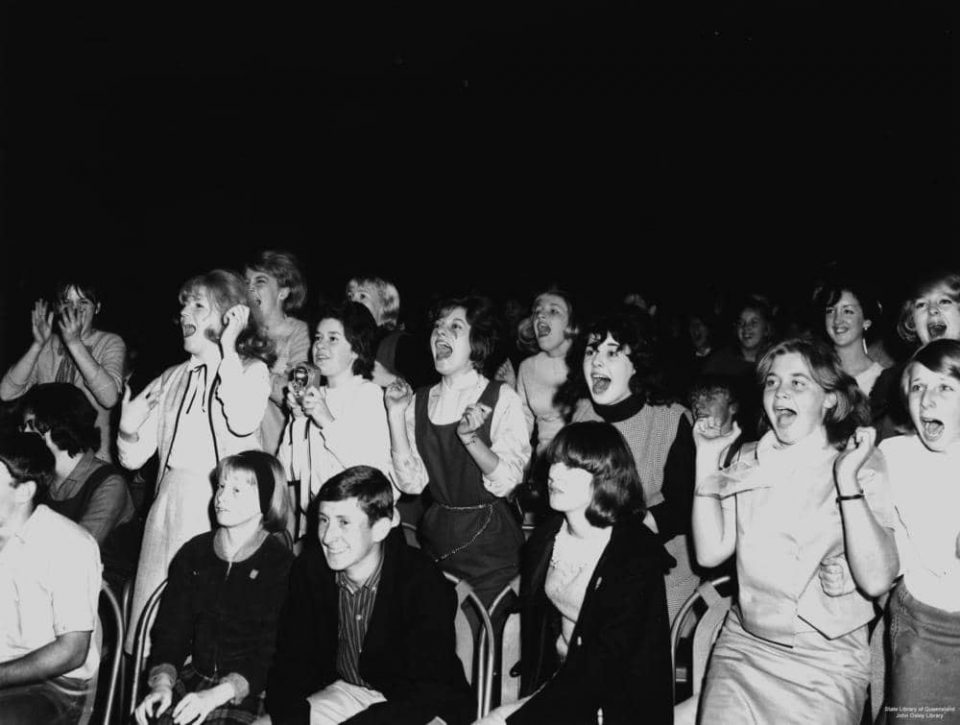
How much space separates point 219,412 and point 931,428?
2.45m

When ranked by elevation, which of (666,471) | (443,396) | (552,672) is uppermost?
(443,396)

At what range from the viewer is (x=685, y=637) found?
3236 mm

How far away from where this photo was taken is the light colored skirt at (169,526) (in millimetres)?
3123

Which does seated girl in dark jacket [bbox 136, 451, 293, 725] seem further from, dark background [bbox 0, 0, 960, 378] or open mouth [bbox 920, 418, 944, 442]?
dark background [bbox 0, 0, 960, 378]

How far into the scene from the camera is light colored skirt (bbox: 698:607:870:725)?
2373mm

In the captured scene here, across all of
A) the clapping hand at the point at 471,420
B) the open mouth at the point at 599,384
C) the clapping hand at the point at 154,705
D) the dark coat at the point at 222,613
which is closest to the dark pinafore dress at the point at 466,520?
the clapping hand at the point at 471,420

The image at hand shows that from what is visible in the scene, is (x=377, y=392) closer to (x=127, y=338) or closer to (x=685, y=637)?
(x=685, y=637)

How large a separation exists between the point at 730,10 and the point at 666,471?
5174 millimetres

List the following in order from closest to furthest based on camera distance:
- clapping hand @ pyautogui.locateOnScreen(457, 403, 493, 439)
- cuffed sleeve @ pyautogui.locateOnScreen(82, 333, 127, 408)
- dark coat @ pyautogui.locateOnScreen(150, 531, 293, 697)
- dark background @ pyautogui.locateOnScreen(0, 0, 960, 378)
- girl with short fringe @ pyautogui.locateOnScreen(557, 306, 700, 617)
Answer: dark coat @ pyautogui.locateOnScreen(150, 531, 293, 697) → girl with short fringe @ pyautogui.locateOnScreen(557, 306, 700, 617) → clapping hand @ pyautogui.locateOnScreen(457, 403, 493, 439) → cuffed sleeve @ pyautogui.locateOnScreen(82, 333, 127, 408) → dark background @ pyautogui.locateOnScreen(0, 0, 960, 378)

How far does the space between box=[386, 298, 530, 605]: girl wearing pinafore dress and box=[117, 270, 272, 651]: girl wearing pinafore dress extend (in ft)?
1.93

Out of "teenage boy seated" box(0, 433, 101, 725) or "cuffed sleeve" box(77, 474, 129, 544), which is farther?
"cuffed sleeve" box(77, 474, 129, 544)

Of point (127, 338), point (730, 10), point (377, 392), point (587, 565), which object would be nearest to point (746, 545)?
point (587, 565)

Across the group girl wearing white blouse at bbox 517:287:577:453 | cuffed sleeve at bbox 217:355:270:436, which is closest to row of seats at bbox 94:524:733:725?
cuffed sleeve at bbox 217:355:270:436

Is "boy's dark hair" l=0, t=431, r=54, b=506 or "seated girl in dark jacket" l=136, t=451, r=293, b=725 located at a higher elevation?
"boy's dark hair" l=0, t=431, r=54, b=506
